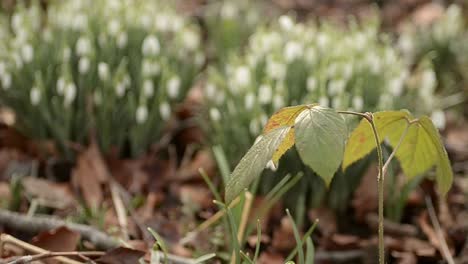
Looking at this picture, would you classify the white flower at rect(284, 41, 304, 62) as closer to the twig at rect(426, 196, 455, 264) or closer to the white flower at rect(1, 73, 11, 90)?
the twig at rect(426, 196, 455, 264)

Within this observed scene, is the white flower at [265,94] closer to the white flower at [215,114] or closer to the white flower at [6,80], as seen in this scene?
the white flower at [215,114]

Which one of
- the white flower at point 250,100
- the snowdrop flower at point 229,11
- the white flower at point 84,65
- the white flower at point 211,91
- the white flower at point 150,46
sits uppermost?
the snowdrop flower at point 229,11

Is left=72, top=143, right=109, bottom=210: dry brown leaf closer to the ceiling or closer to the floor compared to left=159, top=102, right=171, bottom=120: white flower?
closer to the floor

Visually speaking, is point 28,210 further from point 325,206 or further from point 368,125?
point 368,125

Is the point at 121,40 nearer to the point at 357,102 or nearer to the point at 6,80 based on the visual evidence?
the point at 6,80

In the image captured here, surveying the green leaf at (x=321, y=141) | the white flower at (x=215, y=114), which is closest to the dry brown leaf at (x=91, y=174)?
the white flower at (x=215, y=114)

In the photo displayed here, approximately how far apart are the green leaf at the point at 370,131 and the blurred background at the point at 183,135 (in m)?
0.52

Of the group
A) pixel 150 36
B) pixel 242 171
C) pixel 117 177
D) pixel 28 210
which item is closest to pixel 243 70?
pixel 150 36

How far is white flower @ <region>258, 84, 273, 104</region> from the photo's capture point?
2422 millimetres

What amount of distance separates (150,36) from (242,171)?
63.7 inches

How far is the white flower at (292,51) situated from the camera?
271cm

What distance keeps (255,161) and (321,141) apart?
13cm

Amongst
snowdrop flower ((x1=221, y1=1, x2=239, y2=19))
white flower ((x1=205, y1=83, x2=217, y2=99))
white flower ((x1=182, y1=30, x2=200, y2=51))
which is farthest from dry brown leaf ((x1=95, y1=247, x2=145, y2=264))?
snowdrop flower ((x1=221, y1=1, x2=239, y2=19))

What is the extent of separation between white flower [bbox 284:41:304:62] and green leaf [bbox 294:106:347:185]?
148cm
